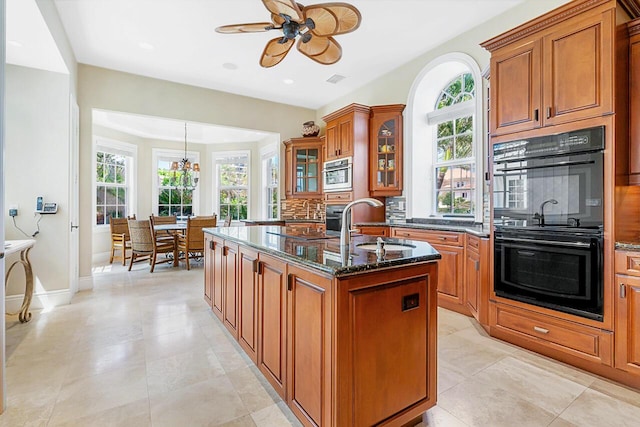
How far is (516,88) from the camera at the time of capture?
2459 millimetres

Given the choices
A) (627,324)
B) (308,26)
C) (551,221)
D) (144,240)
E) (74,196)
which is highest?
(308,26)

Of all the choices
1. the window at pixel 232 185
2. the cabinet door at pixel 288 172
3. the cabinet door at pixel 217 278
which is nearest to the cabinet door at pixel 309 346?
the cabinet door at pixel 217 278

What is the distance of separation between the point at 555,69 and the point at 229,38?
3.28 m

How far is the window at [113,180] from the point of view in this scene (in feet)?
20.7

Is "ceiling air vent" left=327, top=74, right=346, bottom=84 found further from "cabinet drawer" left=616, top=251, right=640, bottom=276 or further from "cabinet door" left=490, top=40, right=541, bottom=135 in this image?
"cabinet drawer" left=616, top=251, right=640, bottom=276

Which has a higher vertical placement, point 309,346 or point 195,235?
point 195,235

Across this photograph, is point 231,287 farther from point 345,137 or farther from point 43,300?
point 345,137

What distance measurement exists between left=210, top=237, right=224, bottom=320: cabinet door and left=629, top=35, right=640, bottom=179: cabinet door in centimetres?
311

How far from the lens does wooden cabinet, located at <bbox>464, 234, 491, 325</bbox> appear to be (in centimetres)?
271

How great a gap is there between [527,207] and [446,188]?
1788 millimetres

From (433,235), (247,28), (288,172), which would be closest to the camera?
(247,28)

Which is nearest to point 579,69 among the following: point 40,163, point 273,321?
point 273,321

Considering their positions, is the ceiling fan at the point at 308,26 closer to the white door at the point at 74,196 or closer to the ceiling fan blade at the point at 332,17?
the ceiling fan blade at the point at 332,17

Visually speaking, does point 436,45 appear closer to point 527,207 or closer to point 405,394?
point 527,207
